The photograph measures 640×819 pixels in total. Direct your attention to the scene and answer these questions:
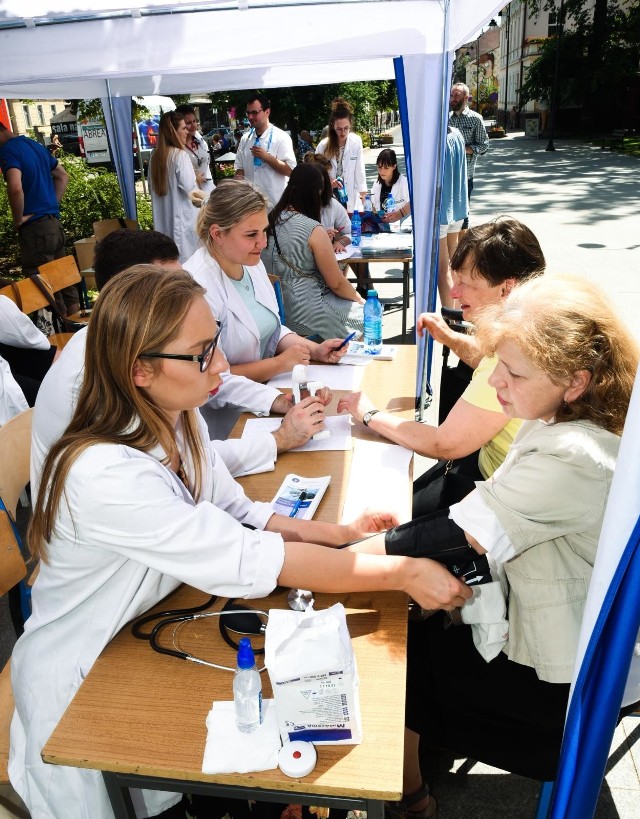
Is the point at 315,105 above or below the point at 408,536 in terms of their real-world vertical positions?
above

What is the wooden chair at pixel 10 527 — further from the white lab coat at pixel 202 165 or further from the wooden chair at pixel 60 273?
the white lab coat at pixel 202 165

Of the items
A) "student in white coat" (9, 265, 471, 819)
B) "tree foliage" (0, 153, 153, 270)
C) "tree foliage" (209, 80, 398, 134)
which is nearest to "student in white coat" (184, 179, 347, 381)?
"student in white coat" (9, 265, 471, 819)

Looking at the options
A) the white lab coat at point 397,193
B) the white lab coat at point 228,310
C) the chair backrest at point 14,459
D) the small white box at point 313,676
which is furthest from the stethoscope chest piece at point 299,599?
the white lab coat at point 397,193

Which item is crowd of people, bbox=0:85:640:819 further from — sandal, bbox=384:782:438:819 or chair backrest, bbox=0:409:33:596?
chair backrest, bbox=0:409:33:596

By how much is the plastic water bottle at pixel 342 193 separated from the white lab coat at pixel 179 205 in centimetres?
156

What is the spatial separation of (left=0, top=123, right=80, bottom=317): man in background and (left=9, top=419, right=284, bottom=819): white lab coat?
4.82 meters

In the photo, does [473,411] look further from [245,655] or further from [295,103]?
[295,103]

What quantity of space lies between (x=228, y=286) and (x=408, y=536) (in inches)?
67.9

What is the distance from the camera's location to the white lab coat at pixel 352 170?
7.64m

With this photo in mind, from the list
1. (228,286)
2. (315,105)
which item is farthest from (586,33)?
(228,286)

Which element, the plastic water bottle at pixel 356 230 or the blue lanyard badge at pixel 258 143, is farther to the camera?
the blue lanyard badge at pixel 258 143

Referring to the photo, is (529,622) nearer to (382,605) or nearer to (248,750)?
(382,605)

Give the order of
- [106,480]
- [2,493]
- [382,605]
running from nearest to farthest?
[106,480] → [382,605] → [2,493]

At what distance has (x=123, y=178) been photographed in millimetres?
7160
